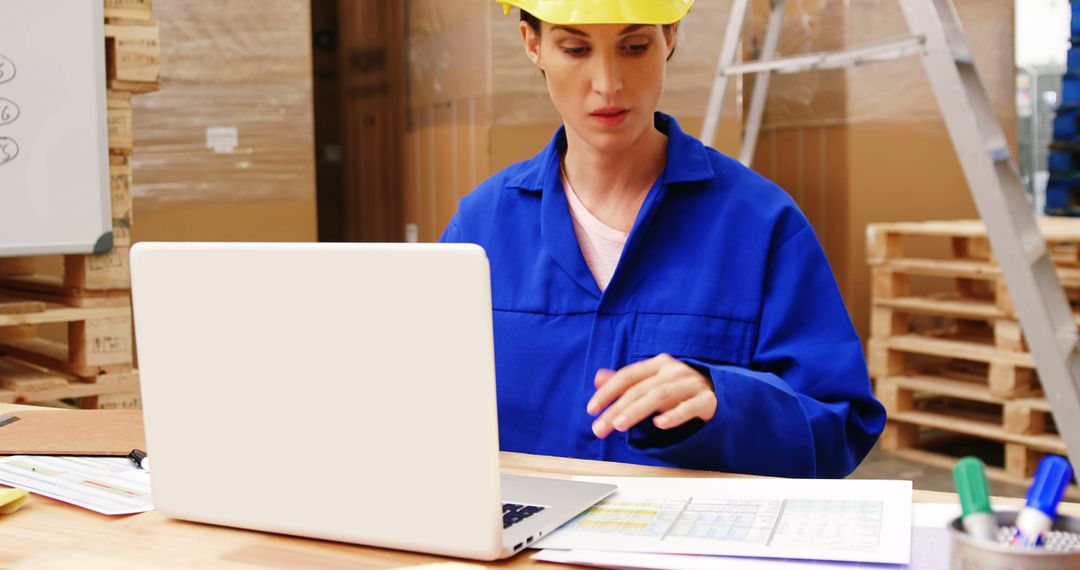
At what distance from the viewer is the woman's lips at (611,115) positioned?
181 cm

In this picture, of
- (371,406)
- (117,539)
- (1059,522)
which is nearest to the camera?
(1059,522)

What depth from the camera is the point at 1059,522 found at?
915 mm

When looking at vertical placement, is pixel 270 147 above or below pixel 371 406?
above

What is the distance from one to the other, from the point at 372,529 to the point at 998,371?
381cm

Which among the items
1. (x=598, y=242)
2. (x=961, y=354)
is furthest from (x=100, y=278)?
(x=961, y=354)

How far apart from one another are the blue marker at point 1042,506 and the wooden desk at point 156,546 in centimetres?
31

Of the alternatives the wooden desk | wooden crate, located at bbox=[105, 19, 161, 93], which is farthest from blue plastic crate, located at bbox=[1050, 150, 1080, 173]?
the wooden desk

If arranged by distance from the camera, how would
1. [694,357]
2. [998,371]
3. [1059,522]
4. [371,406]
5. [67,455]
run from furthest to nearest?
[998,371]
[694,357]
[67,455]
[371,406]
[1059,522]

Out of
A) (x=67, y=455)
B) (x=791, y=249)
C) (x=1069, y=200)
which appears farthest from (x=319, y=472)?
(x=1069, y=200)

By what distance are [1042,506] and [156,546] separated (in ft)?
3.04

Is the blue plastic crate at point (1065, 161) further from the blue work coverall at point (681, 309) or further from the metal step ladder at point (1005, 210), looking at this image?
the blue work coverall at point (681, 309)

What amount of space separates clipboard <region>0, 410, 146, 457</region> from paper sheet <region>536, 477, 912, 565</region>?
0.80m

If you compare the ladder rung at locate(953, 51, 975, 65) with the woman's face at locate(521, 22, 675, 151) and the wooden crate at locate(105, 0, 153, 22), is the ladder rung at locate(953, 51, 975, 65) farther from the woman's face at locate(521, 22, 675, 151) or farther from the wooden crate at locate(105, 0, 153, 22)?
the wooden crate at locate(105, 0, 153, 22)

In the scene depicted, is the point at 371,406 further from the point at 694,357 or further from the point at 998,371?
the point at 998,371
